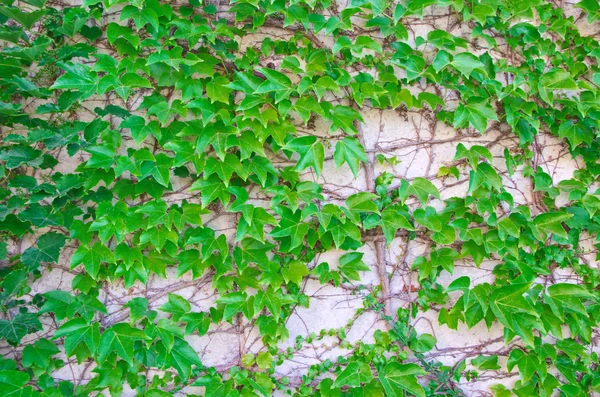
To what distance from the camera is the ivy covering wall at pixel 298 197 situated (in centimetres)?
176

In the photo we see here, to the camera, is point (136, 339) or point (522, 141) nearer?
point (136, 339)

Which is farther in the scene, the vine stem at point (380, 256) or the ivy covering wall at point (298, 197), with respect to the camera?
the vine stem at point (380, 256)

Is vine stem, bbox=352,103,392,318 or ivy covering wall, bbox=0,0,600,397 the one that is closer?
ivy covering wall, bbox=0,0,600,397

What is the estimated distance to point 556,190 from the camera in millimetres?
1994

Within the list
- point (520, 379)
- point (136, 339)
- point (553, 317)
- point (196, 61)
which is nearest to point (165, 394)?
point (136, 339)

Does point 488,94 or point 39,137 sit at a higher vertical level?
point 488,94

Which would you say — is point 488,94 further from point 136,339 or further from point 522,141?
point 136,339

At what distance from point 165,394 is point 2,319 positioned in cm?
70

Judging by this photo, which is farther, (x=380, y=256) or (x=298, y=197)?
(x=380, y=256)

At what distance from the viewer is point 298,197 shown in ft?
6.02

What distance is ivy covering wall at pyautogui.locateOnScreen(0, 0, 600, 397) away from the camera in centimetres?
176

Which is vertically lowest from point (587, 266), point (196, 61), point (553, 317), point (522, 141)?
point (553, 317)

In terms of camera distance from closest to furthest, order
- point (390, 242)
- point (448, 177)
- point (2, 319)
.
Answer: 1. point (2, 319)
2. point (390, 242)
3. point (448, 177)

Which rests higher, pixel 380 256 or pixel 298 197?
pixel 298 197
